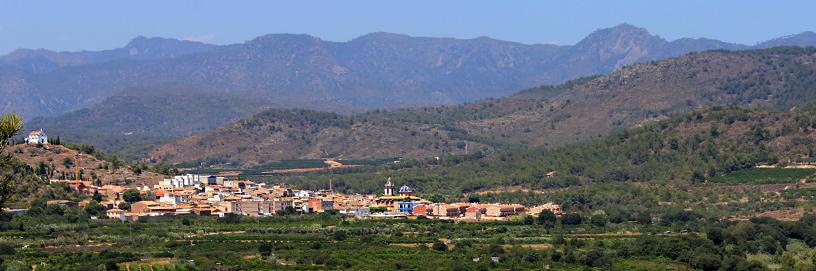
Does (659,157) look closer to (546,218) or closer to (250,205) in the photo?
(546,218)

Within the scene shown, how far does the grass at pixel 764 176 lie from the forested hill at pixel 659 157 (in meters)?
2.19

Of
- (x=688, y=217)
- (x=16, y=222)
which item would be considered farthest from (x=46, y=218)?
(x=688, y=217)

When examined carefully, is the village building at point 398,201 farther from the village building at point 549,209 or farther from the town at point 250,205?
the village building at point 549,209

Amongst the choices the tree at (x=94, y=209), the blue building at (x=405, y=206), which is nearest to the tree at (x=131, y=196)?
the tree at (x=94, y=209)

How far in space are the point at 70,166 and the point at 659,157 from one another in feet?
192

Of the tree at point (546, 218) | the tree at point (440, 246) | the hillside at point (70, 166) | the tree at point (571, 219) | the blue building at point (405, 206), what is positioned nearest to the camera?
the tree at point (440, 246)

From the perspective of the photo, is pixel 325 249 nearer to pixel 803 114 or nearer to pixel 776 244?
pixel 776 244

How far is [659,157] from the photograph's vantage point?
156 metres

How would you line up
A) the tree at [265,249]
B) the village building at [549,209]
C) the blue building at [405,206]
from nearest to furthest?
1. the tree at [265,249]
2. the village building at [549,209]
3. the blue building at [405,206]

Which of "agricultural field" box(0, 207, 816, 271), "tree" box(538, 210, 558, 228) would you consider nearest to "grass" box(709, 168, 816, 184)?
"agricultural field" box(0, 207, 816, 271)

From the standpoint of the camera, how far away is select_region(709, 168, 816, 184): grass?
445 feet

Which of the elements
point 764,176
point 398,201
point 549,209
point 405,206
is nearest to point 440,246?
point 549,209

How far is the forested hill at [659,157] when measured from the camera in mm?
147500

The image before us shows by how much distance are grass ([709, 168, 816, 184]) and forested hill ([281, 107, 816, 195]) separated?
7.18 ft
